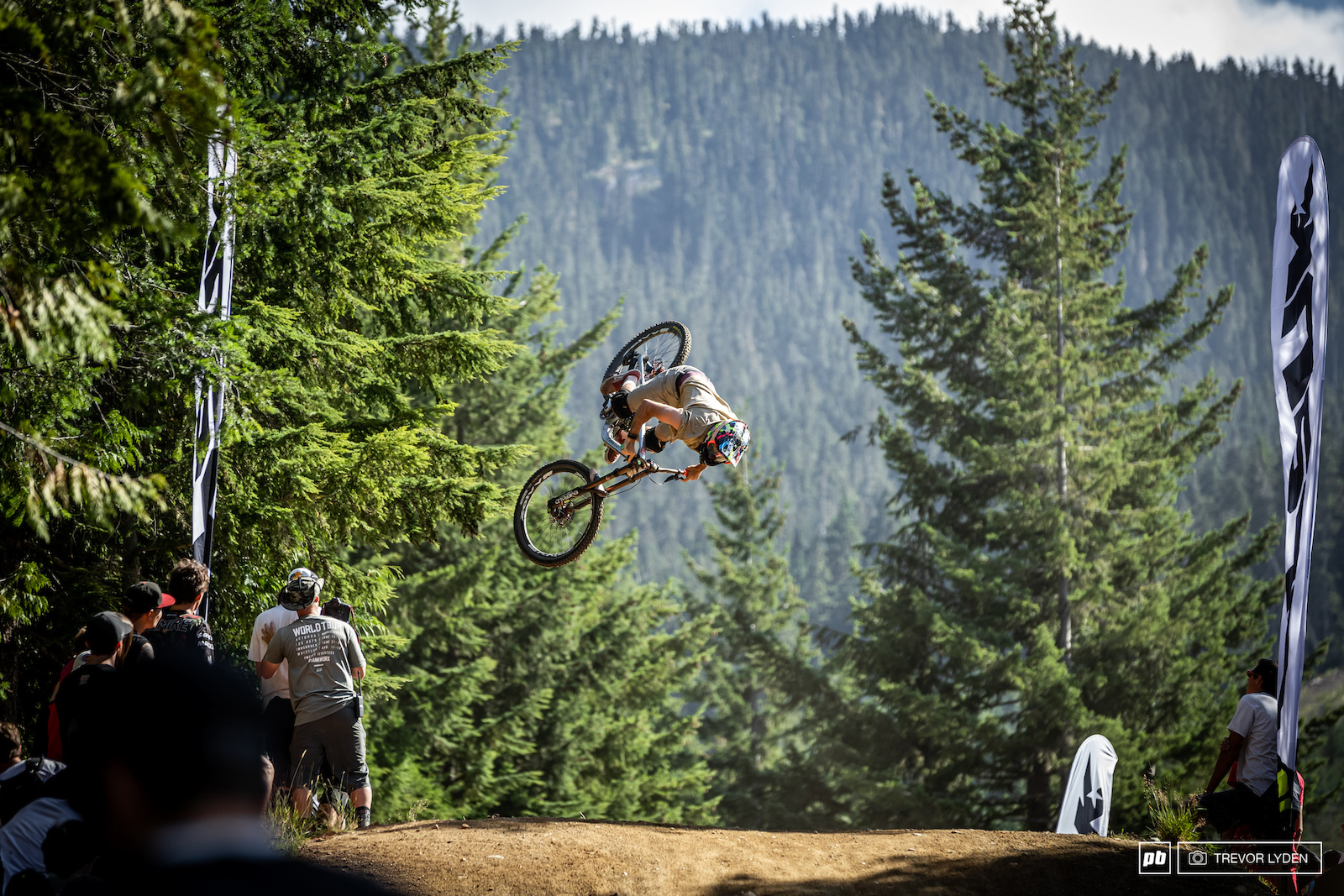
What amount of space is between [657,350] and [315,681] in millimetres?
4274

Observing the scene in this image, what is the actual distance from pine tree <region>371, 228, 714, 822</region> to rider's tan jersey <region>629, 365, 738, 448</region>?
6544 mm

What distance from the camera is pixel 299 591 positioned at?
6.73 m

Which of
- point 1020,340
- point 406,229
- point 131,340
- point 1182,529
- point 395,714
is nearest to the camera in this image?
point 131,340

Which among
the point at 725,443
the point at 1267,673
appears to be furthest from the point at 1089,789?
the point at 725,443

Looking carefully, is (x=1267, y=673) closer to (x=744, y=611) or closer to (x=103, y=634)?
(x=103, y=634)

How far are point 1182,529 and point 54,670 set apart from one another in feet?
72.2

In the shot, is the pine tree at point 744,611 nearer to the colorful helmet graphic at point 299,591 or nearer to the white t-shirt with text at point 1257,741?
the white t-shirt with text at point 1257,741

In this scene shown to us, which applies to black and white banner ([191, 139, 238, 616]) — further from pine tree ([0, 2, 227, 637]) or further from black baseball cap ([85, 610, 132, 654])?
black baseball cap ([85, 610, 132, 654])

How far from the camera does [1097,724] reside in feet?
59.1

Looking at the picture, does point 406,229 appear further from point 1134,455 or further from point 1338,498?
point 1338,498

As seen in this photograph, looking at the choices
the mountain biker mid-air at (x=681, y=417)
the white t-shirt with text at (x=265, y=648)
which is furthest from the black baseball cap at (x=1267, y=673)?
the white t-shirt with text at (x=265, y=648)

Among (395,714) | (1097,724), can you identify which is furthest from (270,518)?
(1097,724)

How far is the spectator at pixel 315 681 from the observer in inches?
265

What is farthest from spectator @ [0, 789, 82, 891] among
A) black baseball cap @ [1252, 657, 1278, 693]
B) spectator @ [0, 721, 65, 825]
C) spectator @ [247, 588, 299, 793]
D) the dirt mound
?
black baseball cap @ [1252, 657, 1278, 693]
